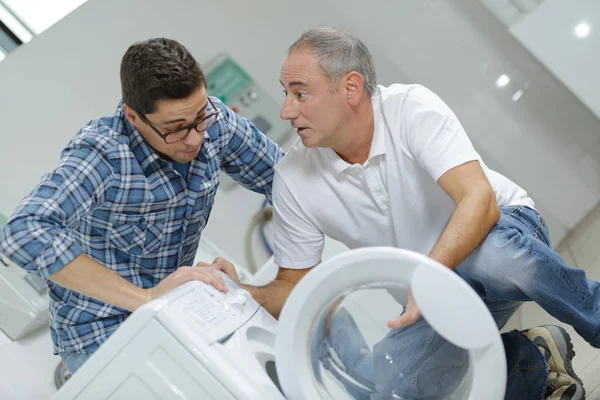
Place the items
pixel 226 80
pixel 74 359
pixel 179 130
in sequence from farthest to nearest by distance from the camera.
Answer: pixel 226 80, pixel 74 359, pixel 179 130

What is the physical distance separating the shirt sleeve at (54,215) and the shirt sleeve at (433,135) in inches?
27.5

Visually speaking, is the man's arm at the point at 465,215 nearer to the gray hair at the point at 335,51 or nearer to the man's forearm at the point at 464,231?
the man's forearm at the point at 464,231

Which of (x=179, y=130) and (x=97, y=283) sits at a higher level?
(x=179, y=130)

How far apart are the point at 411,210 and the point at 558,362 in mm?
518

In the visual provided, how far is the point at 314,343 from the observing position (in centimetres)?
124

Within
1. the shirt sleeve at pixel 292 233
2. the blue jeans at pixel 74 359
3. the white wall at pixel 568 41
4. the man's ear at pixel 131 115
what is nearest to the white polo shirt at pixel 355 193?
the shirt sleeve at pixel 292 233

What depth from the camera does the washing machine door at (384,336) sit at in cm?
109

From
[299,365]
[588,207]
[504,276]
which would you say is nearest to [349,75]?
[504,276]

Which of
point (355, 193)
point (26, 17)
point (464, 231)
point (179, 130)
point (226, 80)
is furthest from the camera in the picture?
point (226, 80)

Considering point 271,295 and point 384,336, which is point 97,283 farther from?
point 384,336

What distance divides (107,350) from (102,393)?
7 cm

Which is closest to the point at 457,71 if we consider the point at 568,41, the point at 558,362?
the point at 568,41

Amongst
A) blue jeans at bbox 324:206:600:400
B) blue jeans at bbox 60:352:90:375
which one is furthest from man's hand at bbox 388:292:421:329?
blue jeans at bbox 60:352:90:375

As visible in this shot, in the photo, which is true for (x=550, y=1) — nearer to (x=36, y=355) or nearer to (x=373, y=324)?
(x=373, y=324)
